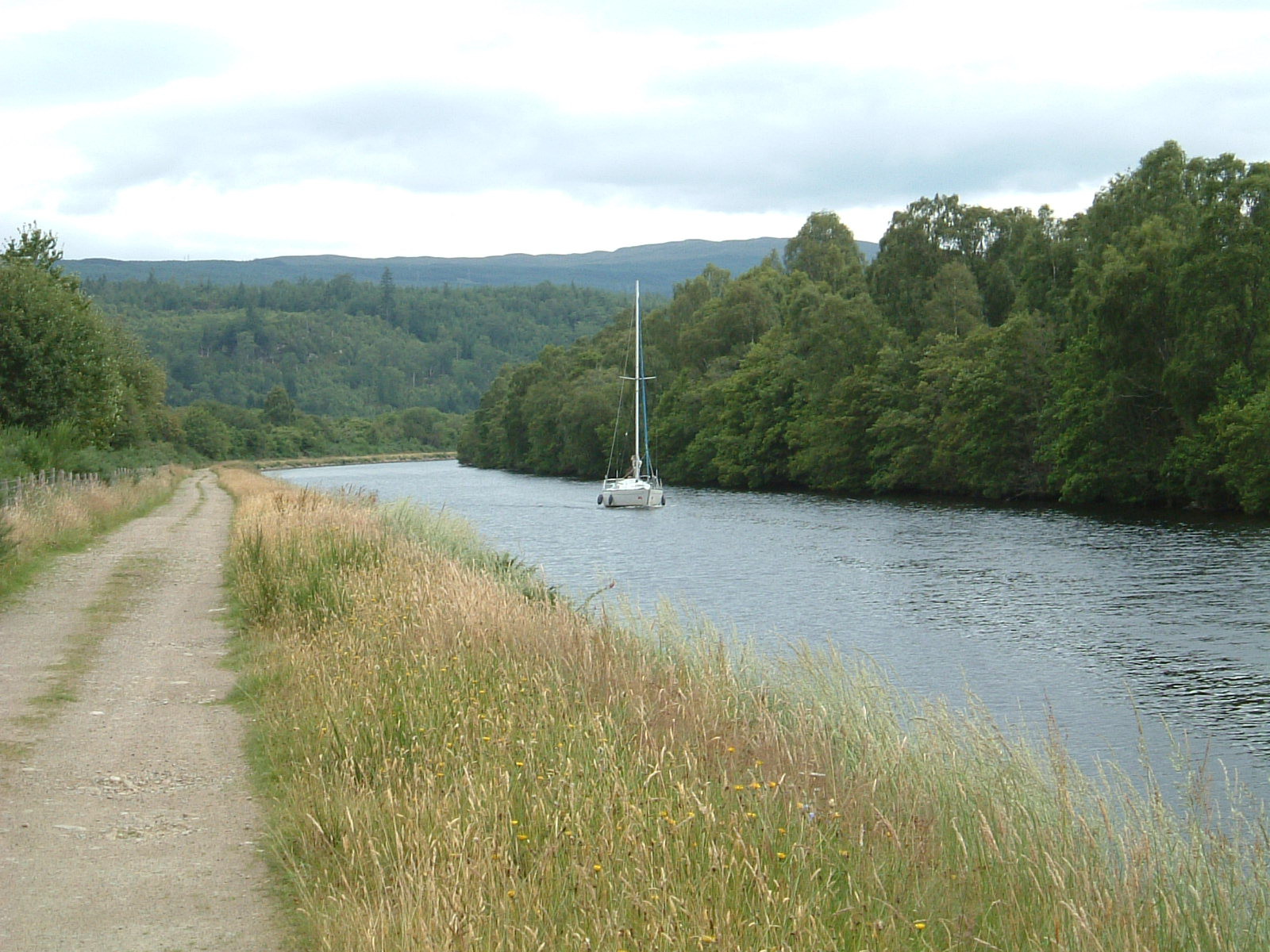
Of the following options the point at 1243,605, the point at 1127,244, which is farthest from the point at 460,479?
the point at 1243,605

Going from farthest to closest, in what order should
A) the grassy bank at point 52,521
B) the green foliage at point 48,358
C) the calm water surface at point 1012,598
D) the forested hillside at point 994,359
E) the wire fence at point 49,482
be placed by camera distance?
the forested hillside at point 994,359
the green foliage at point 48,358
the wire fence at point 49,482
the grassy bank at point 52,521
the calm water surface at point 1012,598

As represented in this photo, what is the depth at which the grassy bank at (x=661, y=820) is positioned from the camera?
14.7 ft

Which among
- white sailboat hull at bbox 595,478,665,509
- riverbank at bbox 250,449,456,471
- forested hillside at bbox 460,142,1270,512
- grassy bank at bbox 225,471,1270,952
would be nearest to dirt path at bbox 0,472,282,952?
grassy bank at bbox 225,471,1270,952

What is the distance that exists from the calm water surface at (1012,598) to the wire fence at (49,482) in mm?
7854

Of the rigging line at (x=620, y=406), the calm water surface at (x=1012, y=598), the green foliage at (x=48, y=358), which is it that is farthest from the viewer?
the rigging line at (x=620, y=406)

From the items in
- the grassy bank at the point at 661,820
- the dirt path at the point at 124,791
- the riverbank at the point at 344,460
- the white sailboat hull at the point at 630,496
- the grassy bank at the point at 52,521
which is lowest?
the riverbank at the point at 344,460

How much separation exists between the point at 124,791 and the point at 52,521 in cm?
1828

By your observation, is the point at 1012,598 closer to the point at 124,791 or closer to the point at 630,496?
the point at 124,791

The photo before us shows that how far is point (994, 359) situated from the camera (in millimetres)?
59375

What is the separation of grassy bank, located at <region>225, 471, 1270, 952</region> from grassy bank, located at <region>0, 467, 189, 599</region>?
938 centimetres

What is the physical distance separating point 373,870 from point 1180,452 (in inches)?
1718

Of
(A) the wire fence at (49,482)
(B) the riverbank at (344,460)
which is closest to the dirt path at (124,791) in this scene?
(A) the wire fence at (49,482)

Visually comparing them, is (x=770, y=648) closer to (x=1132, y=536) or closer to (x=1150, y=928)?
(x=1150, y=928)

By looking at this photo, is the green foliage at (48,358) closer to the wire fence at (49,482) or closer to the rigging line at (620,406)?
the wire fence at (49,482)
